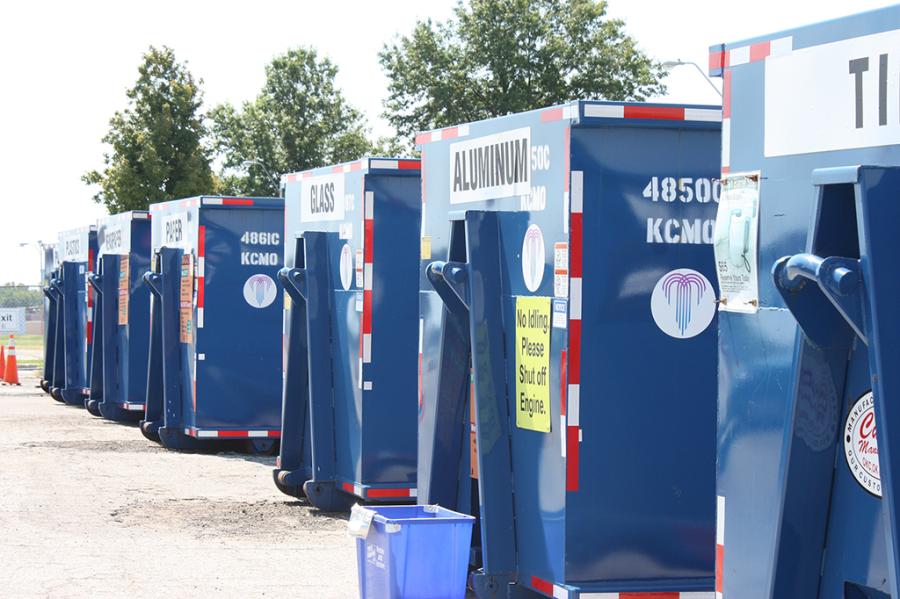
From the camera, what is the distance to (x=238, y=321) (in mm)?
17266

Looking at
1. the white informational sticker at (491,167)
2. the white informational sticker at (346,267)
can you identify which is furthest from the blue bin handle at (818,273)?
the white informational sticker at (346,267)

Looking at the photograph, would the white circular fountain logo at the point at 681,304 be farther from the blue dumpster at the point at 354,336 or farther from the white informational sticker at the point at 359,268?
the white informational sticker at the point at 359,268

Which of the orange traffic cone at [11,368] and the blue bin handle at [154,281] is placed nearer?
the blue bin handle at [154,281]

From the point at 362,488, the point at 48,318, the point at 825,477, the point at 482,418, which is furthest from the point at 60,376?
the point at 825,477

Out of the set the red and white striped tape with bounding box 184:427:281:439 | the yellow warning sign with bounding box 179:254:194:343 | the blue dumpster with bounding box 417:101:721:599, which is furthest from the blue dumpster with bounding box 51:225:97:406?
the blue dumpster with bounding box 417:101:721:599

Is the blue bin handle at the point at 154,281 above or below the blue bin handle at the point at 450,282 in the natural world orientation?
above

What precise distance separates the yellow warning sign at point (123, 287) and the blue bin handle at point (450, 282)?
43.1 ft

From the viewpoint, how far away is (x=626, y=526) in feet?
24.4

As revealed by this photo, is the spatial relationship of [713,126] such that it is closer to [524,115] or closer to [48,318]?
[524,115]

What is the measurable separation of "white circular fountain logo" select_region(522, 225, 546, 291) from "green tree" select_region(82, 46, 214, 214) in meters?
34.4

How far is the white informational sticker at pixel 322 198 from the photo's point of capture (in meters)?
12.3

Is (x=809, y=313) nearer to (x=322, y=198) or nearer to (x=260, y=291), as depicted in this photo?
(x=322, y=198)

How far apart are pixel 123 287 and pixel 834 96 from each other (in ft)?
57.3

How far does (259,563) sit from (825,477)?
652 centimetres
